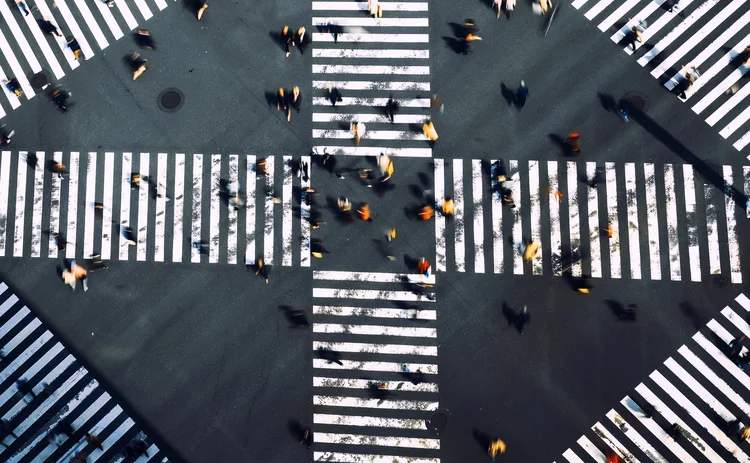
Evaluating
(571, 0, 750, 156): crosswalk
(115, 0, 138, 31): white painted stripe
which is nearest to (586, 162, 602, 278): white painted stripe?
(571, 0, 750, 156): crosswalk

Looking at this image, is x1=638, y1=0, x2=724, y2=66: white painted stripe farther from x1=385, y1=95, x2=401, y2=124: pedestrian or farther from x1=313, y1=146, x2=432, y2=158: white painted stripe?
x1=385, y1=95, x2=401, y2=124: pedestrian

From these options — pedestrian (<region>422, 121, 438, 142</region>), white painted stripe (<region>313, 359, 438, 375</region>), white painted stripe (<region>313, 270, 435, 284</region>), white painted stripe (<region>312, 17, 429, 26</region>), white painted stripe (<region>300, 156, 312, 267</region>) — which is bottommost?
white painted stripe (<region>313, 359, 438, 375</region>)

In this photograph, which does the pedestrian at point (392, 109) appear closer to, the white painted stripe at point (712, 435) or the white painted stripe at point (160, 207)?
the white painted stripe at point (160, 207)

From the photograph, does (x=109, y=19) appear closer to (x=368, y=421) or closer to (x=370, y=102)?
(x=370, y=102)

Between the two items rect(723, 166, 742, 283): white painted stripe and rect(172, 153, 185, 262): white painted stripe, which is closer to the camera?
rect(723, 166, 742, 283): white painted stripe

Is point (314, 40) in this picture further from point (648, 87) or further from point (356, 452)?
point (356, 452)

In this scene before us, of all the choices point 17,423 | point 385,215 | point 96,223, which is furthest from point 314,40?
point 17,423

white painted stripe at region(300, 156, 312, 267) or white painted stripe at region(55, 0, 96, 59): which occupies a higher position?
white painted stripe at region(55, 0, 96, 59)

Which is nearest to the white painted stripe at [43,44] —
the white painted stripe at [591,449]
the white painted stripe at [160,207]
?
the white painted stripe at [160,207]
